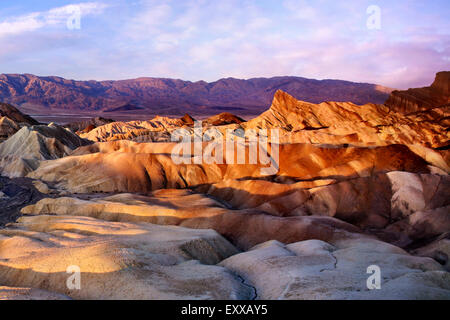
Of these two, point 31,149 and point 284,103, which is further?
point 284,103

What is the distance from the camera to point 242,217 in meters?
20.5

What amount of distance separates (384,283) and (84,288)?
802 cm

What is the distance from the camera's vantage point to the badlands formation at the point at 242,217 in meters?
10.2

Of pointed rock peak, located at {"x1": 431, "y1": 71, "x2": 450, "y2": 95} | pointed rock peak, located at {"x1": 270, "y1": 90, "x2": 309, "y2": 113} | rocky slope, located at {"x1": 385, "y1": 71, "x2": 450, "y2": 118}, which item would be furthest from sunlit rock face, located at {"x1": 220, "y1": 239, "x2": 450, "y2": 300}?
pointed rock peak, located at {"x1": 270, "y1": 90, "x2": 309, "y2": 113}

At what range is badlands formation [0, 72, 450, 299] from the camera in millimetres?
10180

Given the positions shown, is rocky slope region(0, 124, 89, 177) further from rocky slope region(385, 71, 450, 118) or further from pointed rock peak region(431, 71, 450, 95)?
pointed rock peak region(431, 71, 450, 95)

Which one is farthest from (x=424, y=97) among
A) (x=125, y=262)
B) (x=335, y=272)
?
(x=125, y=262)

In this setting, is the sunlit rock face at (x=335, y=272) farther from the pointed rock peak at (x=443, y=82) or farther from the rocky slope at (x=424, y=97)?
the pointed rock peak at (x=443, y=82)

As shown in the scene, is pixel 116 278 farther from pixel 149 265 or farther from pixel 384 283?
pixel 384 283

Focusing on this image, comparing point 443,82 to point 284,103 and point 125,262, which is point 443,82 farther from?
point 125,262

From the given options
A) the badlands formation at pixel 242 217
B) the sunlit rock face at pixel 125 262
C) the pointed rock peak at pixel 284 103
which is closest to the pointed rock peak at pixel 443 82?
the badlands formation at pixel 242 217

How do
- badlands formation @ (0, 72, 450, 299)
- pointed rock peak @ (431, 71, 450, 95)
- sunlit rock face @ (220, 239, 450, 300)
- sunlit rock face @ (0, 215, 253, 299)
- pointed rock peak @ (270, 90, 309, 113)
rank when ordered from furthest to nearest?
1. pointed rock peak @ (270, 90, 309, 113)
2. pointed rock peak @ (431, 71, 450, 95)
3. badlands formation @ (0, 72, 450, 299)
4. sunlit rock face @ (0, 215, 253, 299)
5. sunlit rock face @ (220, 239, 450, 300)

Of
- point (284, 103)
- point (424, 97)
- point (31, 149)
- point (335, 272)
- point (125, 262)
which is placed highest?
point (284, 103)

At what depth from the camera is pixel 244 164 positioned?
1351 inches
